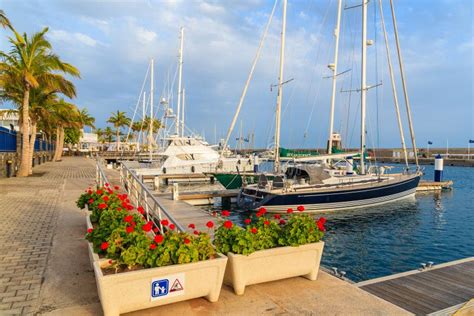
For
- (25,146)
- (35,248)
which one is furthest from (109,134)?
(35,248)

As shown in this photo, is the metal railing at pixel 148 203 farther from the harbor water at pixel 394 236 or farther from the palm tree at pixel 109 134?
the palm tree at pixel 109 134

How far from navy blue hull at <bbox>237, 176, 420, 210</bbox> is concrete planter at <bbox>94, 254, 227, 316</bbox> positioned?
14.7m

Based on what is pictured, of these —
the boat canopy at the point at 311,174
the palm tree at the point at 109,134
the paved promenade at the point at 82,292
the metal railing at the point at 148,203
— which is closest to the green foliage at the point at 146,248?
the paved promenade at the point at 82,292

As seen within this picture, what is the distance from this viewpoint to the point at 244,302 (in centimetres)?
472

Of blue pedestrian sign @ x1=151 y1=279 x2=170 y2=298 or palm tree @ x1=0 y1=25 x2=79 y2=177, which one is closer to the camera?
blue pedestrian sign @ x1=151 y1=279 x2=170 y2=298

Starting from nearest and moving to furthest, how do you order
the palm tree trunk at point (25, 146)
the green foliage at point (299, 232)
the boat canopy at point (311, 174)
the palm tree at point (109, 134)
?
the green foliage at point (299, 232) < the boat canopy at point (311, 174) < the palm tree trunk at point (25, 146) < the palm tree at point (109, 134)

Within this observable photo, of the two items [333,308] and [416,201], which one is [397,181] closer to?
[416,201]

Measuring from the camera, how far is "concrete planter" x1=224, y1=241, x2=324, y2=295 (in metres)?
4.91

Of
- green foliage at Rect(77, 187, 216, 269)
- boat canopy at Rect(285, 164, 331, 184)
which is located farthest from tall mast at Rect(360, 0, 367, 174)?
green foliage at Rect(77, 187, 216, 269)

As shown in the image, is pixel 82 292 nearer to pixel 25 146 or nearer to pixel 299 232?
pixel 299 232

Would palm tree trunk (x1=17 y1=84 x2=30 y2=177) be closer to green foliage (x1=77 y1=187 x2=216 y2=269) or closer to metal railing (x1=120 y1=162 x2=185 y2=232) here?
metal railing (x1=120 y1=162 x2=185 y2=232)

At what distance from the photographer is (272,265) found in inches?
203

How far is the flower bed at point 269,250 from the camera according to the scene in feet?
16.2

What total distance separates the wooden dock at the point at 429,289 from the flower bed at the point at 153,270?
363cm
